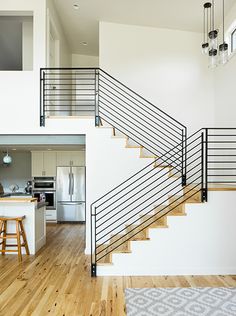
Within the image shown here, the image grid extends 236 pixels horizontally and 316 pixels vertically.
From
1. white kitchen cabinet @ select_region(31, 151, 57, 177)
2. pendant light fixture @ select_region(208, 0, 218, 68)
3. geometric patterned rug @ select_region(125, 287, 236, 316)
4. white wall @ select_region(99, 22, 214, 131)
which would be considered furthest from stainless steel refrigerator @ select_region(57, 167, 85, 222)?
pendant light fixture @ select_region(208, 0, 218, 68)

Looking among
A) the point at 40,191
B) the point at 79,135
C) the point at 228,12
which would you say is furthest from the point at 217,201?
the point at 40,191

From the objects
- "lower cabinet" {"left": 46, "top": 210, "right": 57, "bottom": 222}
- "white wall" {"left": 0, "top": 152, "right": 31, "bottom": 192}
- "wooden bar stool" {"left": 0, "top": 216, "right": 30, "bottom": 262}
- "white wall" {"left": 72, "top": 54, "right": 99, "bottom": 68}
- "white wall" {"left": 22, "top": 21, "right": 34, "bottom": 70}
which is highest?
"white wall" {"left": 72, "top": 54, "right": 99, "bottom": 68}

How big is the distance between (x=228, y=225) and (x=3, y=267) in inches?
138

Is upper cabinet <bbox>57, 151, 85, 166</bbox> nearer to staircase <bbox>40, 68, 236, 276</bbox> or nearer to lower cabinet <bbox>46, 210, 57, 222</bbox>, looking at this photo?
lower cabinet <bbox>46, 210, 57, 222</bbox>

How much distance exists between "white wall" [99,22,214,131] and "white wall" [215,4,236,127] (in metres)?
0.30

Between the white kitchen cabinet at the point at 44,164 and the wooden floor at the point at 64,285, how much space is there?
12.4 ft

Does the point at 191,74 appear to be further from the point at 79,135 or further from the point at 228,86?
the point at 79,135

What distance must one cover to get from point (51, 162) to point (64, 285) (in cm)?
549

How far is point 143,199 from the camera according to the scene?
5648mm

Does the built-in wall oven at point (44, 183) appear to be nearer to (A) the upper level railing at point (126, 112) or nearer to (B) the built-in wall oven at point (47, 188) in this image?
(B) the built-in wall oven at point (47, 188)

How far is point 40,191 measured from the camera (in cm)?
910

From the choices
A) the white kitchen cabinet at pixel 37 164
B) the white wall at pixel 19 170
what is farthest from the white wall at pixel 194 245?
the white wall at pixel 19 170

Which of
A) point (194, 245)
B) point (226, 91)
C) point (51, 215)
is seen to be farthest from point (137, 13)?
point (51, 215)

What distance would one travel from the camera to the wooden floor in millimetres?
3357
